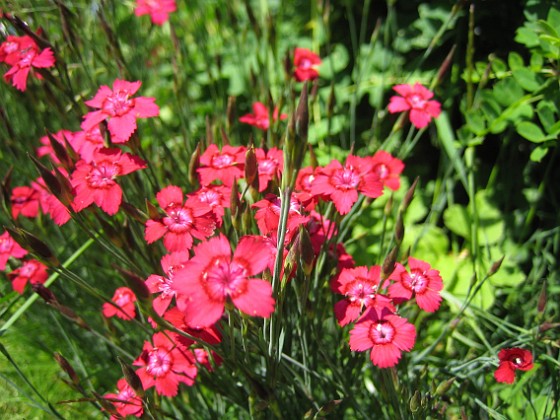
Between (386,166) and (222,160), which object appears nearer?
(222,160)

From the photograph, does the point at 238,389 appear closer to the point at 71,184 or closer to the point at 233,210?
the point at 233,210

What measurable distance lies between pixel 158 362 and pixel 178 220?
389 mm

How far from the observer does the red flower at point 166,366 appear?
1367mm

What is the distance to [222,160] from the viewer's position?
153 centimetres

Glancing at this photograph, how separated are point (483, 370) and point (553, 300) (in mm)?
694

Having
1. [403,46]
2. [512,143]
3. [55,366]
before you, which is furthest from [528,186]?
[55,366]

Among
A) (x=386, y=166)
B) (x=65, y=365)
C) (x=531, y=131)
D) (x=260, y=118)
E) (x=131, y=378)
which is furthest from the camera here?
(x=260, y=118)

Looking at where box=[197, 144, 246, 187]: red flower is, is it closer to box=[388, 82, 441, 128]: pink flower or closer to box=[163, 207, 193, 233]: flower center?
box=[163, 207, 193, 233]: flower center

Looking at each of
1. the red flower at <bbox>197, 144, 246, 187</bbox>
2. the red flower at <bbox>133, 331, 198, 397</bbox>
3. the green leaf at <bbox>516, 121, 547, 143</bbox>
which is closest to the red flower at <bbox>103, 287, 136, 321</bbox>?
the red flower at <bbox>133, 331, 198, 397</bbox>

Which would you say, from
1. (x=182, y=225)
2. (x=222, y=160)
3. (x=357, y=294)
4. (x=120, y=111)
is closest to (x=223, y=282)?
(x=182, y=225)

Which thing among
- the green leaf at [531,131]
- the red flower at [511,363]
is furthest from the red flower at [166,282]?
the green leaf at [531,131]

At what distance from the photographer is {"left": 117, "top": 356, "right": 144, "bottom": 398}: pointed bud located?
47.9 inches

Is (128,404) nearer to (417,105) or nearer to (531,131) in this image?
(417,105)

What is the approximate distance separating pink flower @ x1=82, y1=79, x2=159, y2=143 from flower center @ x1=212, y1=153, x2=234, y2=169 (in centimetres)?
21
